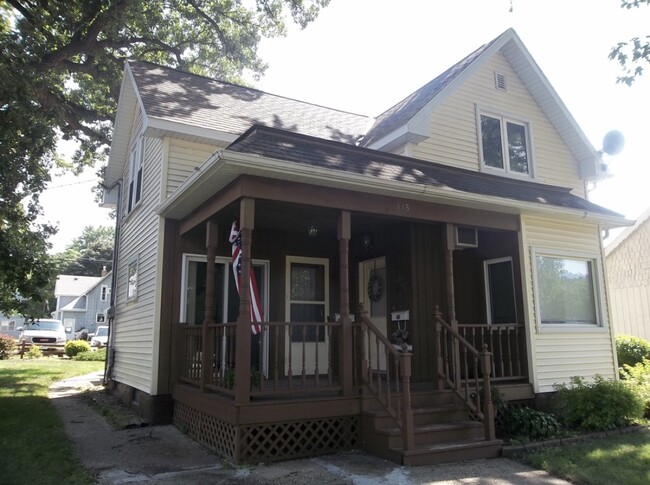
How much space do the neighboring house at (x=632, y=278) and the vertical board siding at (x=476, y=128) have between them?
7.91 meters

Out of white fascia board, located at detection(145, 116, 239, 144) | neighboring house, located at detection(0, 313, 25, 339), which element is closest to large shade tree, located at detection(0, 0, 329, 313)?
white fascia board, located at detection(145, 116, 239, 144)

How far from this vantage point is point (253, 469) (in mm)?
5582

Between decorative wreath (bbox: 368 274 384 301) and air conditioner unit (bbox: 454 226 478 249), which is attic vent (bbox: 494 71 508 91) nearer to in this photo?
air conditioner unit (bbox: 454 226 478 249)

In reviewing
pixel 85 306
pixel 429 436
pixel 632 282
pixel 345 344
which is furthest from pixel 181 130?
pixel 85 306

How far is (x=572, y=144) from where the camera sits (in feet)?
37.8

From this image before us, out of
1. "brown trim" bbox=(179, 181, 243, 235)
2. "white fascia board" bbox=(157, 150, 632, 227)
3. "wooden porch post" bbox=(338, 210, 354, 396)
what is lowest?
"wooden porch post" bbox=(338, 210, 354, 396)

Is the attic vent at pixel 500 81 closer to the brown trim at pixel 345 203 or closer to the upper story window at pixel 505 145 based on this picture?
the upper story window at pixel 505 145

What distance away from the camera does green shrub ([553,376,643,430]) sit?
7.47 m

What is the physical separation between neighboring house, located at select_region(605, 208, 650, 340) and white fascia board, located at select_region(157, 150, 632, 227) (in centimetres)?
1046

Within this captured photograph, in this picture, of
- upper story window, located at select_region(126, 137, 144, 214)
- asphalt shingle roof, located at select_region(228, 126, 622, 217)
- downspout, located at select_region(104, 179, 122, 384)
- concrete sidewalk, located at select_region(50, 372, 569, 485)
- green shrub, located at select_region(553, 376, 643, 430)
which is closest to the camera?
concrete sidewalk, located at select_region(50, 372, 569, 485)

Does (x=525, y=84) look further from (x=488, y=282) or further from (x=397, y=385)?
(x=397, y=385)

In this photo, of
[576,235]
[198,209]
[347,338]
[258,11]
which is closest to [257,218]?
[198,209]

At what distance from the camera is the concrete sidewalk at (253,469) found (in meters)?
5.21

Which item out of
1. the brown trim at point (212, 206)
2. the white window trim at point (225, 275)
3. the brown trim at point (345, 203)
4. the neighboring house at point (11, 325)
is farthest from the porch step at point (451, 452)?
Answer: the neighboring house at point (11, 325)
